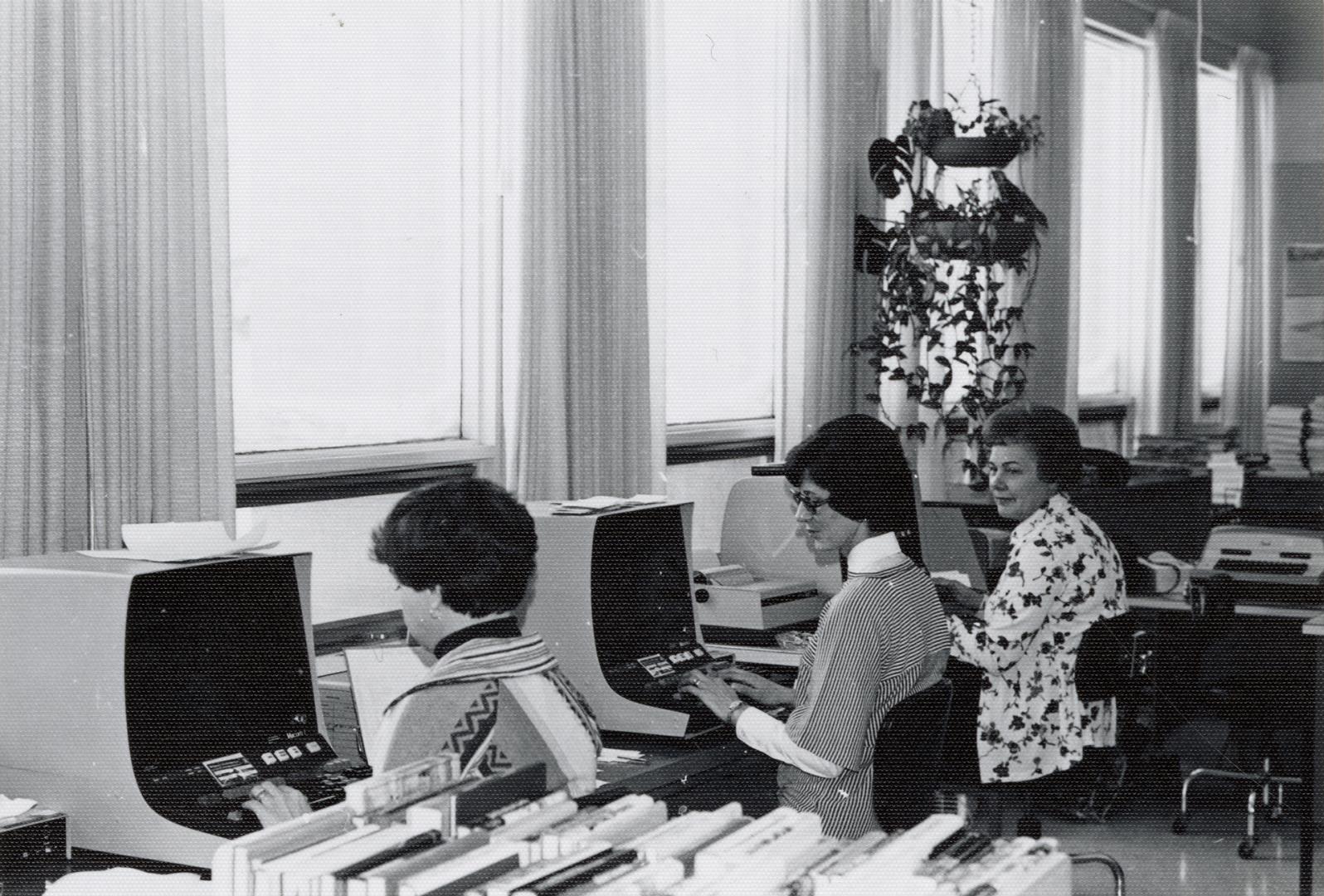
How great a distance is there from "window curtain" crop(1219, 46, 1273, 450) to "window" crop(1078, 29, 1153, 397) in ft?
1.42

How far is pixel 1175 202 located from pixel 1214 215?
20cm

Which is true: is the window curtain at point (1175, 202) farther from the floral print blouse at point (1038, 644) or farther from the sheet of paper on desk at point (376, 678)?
the sheet of paper on desk at point (376, 678)

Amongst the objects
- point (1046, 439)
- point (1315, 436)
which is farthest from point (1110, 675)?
point (1315, 436)

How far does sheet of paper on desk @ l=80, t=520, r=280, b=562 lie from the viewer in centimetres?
254

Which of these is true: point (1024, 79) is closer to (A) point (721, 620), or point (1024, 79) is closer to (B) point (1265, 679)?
(B) point (1265, 679)

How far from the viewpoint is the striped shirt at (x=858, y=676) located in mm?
2742

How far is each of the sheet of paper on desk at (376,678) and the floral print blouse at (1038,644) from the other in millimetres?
1703

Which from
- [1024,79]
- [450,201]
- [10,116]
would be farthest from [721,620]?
[1024,79]

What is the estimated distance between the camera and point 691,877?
1260mm

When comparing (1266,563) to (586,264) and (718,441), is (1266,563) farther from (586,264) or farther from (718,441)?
(586,264)

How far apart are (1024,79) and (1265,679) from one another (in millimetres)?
3099

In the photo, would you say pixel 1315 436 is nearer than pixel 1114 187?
Yes

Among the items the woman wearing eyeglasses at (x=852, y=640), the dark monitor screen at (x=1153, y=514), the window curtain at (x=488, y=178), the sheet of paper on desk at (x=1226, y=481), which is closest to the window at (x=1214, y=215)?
the sheet of paper on desk at (x=1226, y=481)

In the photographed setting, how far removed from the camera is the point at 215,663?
257cm
